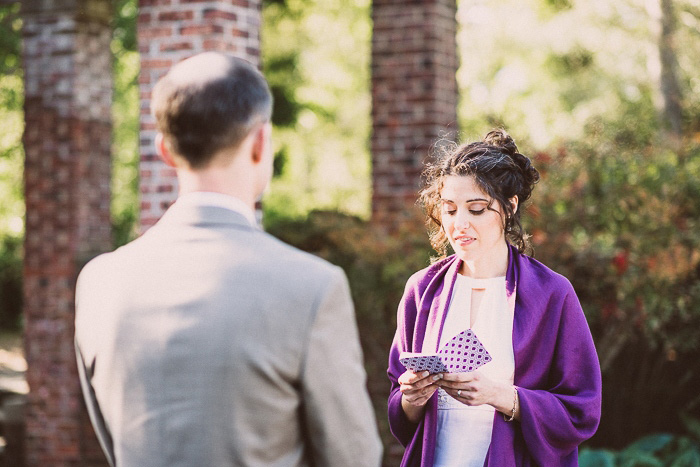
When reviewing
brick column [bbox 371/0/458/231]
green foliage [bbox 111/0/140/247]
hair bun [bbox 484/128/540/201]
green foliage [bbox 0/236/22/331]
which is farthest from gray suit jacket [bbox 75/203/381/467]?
green foliage [bbox 0/236/22/331]

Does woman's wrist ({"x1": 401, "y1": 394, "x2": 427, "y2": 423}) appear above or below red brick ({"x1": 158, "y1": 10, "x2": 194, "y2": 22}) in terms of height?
below

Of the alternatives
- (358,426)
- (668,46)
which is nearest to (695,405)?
(358,426)

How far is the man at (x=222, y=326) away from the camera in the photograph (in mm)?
1831

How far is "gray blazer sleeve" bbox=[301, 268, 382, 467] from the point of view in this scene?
187 cm

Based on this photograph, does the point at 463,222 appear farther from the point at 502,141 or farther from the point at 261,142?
the point at 261,142

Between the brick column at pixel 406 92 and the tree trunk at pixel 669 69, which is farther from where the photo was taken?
the tree trunk at pixel 669 69

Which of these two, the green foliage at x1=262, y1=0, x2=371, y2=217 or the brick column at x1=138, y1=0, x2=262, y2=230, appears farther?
the green foliage at x1=262, y1=0, x2=371, y2=217

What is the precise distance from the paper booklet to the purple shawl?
221 millimetres

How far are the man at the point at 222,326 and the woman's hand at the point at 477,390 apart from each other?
841 millimetres

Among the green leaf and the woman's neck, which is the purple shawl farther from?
the green leaf

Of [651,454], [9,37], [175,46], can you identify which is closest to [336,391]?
[175,46]

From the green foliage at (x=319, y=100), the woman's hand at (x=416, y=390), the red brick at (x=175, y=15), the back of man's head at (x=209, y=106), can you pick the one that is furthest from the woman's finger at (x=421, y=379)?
the green foliage at (x=319, y=100)

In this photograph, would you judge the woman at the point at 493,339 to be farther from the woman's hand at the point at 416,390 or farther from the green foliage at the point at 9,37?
the green foliage at the point at 9,37

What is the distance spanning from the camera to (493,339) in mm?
3033
